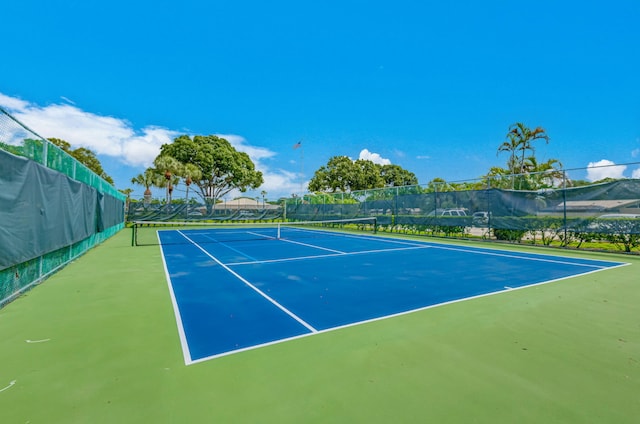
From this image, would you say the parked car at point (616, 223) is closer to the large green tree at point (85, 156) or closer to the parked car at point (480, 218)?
the parked car at point (480, 218)

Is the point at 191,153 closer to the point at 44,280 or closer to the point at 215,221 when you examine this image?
the point at 215,221

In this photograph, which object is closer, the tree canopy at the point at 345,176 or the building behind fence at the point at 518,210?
the building behind fence at the point at 518,210

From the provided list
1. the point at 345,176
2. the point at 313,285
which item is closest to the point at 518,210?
the point at 313,285

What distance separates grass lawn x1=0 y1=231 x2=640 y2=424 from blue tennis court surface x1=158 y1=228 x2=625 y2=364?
Answer: 315 mm

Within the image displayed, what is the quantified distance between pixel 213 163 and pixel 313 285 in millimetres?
39670

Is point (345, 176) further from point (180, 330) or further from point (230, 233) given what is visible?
point (180, 330)

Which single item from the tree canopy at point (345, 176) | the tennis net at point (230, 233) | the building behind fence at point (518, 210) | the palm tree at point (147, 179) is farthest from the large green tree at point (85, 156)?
the building behind fence at point (518, 210)

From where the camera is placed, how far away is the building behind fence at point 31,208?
14.1ft

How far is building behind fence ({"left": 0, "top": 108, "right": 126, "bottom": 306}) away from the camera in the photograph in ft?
14.1

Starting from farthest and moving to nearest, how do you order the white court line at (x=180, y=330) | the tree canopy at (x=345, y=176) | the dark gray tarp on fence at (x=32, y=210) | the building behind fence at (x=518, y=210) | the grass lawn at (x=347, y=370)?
the tree canopy at (x=345, y=176) → the building behind fence at (x=518, y=210) → the dark gray tarp on fence at (x=32, y=210) → the white court line at (x=180, y=330) → the grass lawn at (x=347, y=370)

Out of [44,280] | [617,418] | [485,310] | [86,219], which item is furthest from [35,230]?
[617,418]

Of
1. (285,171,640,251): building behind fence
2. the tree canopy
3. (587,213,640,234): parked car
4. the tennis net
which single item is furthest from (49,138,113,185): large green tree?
(587,213,640,234): parked car

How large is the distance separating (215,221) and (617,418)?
27.6m

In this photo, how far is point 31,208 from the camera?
199 inches
